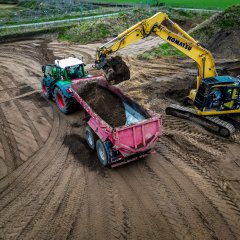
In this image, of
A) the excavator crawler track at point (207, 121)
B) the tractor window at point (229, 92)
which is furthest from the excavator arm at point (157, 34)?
the excavator crawler track at point (207, 121)

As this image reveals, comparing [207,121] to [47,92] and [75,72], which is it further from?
[47,92]

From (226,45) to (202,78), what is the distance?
32.7 feet

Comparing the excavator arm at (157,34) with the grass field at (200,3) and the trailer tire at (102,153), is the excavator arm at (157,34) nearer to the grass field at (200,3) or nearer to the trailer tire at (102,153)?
the trailer tire at (102,153)

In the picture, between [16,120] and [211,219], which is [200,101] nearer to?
[211,219]

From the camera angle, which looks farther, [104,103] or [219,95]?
[219,95]

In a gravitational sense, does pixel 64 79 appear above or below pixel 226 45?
below

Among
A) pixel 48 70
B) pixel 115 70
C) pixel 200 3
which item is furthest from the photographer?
pixel 200 3

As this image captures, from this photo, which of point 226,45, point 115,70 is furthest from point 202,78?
point 226,45

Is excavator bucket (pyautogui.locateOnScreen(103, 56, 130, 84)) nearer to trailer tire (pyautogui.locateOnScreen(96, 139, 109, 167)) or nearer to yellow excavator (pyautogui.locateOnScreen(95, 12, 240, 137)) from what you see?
yellow excavator (pyautogui.locateOnScreen(95, 12, 240, 137))

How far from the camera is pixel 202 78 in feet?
40.8

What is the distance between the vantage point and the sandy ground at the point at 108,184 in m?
7.70

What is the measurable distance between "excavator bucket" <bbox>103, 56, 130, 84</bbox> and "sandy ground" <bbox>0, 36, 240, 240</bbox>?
→ 6.89ft

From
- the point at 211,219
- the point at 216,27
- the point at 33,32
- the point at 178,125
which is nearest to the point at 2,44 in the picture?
the point at 33,32

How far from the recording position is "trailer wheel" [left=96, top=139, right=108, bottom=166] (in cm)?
979
